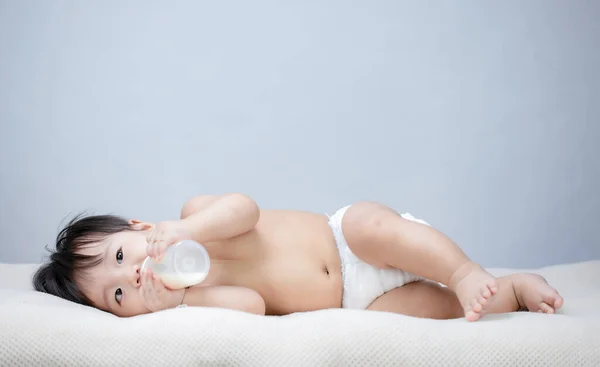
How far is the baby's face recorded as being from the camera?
126 centimetres

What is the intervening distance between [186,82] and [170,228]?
1.21 m

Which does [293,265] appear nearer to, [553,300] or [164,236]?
[164,236]

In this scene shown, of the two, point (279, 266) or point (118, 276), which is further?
point (279, 266)

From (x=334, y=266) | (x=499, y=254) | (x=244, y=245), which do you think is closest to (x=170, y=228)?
(x=244, y=245)

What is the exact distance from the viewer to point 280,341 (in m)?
0.94

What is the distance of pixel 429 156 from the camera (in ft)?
8.11

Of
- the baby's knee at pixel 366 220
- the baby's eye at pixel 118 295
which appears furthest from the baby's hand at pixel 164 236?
the baby's knee at pixel 366 220

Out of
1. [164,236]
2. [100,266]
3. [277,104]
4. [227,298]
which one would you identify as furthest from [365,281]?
[277,104]

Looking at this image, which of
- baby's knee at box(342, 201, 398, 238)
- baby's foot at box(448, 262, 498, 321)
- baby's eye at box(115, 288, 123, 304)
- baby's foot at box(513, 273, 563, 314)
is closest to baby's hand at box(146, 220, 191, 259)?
baby's eye at box(115, 288, 123, 304)

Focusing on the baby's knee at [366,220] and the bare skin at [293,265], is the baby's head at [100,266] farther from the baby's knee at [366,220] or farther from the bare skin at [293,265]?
the baby's knee at [366,220]

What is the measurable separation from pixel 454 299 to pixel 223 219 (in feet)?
1.59

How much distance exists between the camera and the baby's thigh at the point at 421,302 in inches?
52.5

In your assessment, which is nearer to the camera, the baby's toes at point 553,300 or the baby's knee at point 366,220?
the baby's toes at point 553,300

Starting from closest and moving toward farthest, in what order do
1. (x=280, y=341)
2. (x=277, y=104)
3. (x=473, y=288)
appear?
1. (x=280, y=341)
2. (x=473, y=288)
3. (x=277, y=104)
